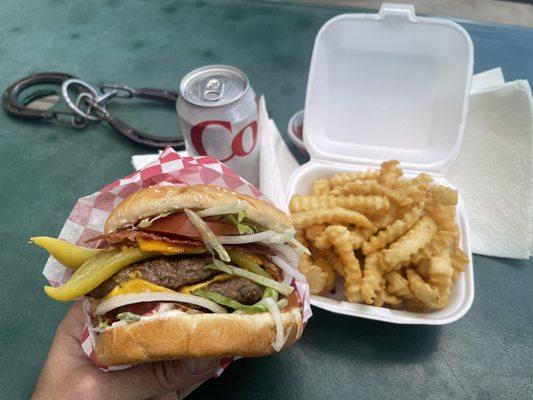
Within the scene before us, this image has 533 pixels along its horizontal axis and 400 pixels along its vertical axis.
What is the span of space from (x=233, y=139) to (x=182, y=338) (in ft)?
2.80

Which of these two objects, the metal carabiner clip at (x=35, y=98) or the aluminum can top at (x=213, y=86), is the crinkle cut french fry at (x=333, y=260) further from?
the metal carabiner clip at (x=35, y=98)

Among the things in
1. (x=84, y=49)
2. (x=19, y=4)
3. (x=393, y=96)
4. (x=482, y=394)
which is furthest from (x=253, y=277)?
(x=19, y=4)

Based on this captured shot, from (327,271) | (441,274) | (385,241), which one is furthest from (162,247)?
(441,274)

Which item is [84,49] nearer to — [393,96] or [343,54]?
[343,54]

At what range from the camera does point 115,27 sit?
3.11 meters

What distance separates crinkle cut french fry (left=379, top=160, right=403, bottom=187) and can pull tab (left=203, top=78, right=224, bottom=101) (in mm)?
673

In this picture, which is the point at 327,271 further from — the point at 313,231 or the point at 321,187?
the point at 321,187

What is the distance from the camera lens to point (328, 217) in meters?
1.49

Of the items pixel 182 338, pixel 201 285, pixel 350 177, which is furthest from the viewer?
pixel 350 177

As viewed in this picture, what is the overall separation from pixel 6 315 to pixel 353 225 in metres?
1.37

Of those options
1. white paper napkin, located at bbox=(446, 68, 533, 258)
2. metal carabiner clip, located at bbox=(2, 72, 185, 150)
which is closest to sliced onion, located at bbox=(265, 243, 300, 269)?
white paper napkin, located at bbox=(446, 68, 533, 258)

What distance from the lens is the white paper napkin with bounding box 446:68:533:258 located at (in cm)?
177

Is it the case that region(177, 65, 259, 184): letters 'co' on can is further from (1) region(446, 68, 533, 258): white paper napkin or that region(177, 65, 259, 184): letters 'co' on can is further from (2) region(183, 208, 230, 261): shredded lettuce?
(1) region(446, 68, 533, 258): white paper napkin

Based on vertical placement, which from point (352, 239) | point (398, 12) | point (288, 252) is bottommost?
point (352, 239)
